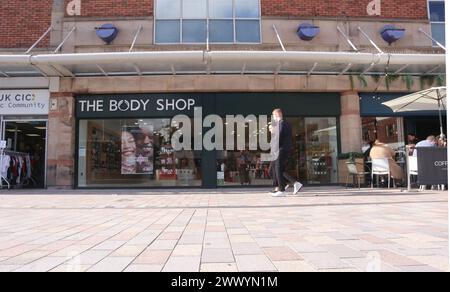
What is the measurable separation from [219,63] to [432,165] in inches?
249

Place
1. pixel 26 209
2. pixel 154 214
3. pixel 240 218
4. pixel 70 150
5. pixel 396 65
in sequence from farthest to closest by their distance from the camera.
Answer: pixel 70 150 < pixel 396 65 < pixel 26 209 < pixel 154 214 < pixel 240 218

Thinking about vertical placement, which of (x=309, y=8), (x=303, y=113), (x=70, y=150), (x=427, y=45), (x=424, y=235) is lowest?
(x=424, y=235)

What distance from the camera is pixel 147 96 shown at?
1359 centimetres

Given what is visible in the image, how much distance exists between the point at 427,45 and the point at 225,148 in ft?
25.5

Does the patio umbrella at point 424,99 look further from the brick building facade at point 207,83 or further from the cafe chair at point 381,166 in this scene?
the brick building facade at point 207,83

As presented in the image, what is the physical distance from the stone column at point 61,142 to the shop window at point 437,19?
12.6 m

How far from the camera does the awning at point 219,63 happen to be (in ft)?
36.6

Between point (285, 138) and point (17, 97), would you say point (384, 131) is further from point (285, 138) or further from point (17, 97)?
point (17, 97)

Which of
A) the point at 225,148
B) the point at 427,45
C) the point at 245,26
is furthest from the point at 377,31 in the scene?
the point at 225,148

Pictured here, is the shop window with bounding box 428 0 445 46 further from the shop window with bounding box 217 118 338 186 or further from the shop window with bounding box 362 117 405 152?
the shop window with bounding box 217 118 338 186

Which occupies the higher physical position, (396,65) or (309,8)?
(309,8)

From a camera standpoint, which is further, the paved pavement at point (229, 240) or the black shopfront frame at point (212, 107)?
the black shopfront frame at point (212, 107)

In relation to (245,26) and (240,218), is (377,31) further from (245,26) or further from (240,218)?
(240,218)

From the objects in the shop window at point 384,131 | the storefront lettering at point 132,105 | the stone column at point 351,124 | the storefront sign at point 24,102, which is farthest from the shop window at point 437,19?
the storefront sign at point 24,102
